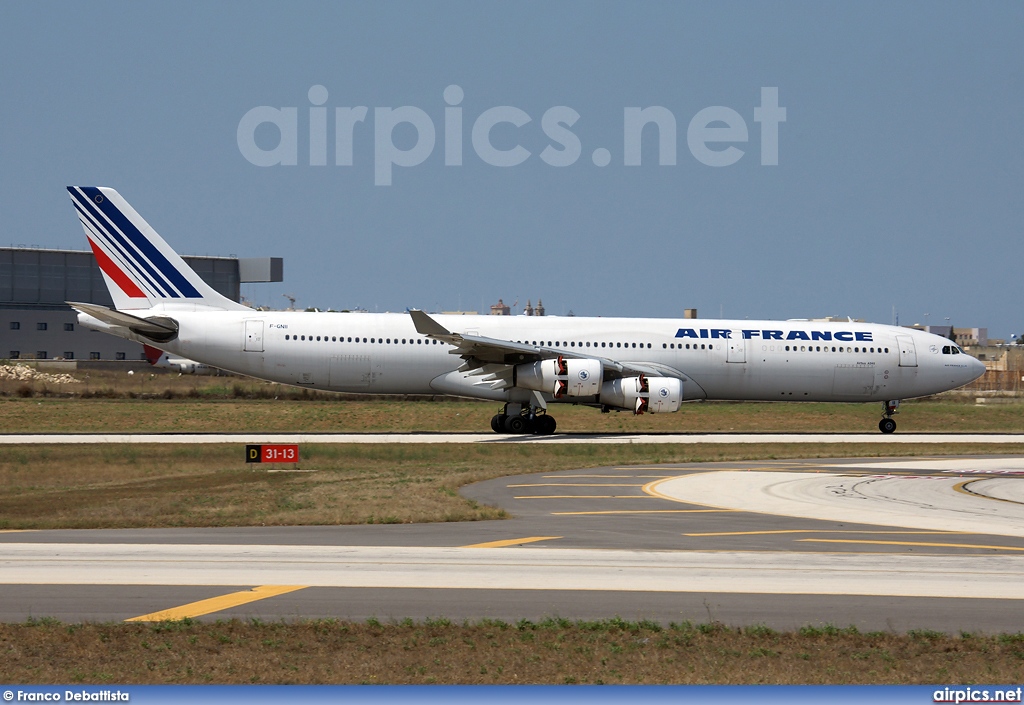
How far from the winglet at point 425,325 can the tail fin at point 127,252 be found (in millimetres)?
9496

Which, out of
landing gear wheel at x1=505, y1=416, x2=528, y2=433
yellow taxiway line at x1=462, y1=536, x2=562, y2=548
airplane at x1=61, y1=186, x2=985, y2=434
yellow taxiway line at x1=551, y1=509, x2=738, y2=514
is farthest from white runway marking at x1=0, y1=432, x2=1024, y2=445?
yellow taxiway line at x1=462, y1=536, x2=562, y2=548

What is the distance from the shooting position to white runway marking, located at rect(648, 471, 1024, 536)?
1803 cm


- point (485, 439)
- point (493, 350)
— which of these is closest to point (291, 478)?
point (485, 439)

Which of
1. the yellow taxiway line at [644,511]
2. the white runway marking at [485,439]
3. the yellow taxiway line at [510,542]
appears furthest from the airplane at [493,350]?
the yellow taxiway line at [510,542]

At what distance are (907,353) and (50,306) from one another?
93.3 meters

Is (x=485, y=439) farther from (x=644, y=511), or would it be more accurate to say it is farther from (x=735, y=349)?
(x=644, y=511)

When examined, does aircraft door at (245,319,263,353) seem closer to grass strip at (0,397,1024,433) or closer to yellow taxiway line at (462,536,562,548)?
grass strip at (0,397,1024,433)

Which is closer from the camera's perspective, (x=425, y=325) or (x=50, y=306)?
(x=425, y=325)

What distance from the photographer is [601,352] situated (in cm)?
3938

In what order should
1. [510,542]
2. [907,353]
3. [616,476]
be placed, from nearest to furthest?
[510,542] < [616,476] < [907,353]

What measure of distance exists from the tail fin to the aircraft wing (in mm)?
9897

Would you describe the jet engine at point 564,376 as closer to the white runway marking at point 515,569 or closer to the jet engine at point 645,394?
the jet engine at point 645,394

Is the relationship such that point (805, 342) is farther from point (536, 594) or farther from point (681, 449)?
point (536, 594)

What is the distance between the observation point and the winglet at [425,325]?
3453 centimetres
